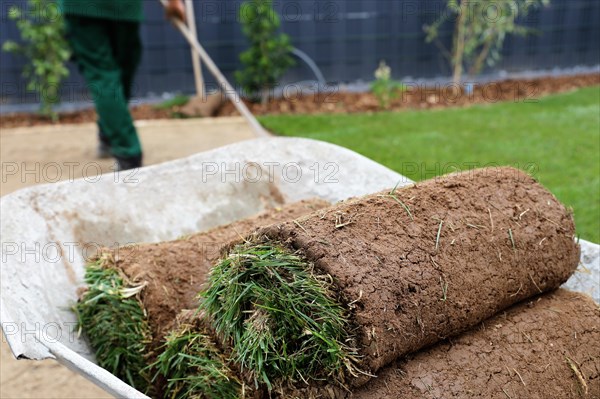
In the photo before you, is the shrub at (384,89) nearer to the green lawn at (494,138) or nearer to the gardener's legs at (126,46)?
the green lawn at (494,138)

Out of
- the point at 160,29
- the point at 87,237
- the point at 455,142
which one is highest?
the point at 160,29

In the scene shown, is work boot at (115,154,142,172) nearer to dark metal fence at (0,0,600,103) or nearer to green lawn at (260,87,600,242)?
green lawn at (260,87,600,242)

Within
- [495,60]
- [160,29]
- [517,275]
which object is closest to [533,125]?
[495,60]

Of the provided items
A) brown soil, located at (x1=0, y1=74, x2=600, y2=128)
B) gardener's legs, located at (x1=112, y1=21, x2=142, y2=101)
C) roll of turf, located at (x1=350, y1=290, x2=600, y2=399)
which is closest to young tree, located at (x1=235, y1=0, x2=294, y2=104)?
brown soil, located at (x1=0, y1=74, x2=600, y2=128)

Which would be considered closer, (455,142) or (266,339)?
(266,339)

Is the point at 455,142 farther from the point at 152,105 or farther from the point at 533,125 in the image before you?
the point at 152,105

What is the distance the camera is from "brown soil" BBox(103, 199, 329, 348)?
2326 mm

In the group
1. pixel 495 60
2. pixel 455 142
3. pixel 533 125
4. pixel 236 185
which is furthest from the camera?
pixel 495 60

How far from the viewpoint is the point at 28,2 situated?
6965 mm

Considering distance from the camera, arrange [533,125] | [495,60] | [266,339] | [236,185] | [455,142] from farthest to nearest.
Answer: [495,60] < [533,125] < [455,142] < [236,185] < [266,339]

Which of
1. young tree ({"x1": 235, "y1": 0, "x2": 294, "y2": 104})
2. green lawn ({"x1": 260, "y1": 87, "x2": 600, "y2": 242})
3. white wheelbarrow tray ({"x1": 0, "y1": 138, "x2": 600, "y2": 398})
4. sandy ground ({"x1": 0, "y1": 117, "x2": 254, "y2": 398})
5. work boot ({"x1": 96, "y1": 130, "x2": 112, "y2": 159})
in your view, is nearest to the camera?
white wheelbarrow tray ({"x1": 0, "y1": 138, "x2": 600, "y2": 398})

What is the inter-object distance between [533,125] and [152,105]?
158 inches

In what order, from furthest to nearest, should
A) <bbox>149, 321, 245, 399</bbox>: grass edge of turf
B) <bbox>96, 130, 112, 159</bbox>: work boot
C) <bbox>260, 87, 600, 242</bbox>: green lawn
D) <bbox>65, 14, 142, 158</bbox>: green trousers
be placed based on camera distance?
<bbox>96, 130, 112, 159</bbox>: work boot < <bbox>260, 87, 600, 242</bbox>: green lawn < <bbox>65, 14, 142, 158</bbox>: green trousers < <bbox>149, 321, 245, 399</bbox>: grass edge of turf

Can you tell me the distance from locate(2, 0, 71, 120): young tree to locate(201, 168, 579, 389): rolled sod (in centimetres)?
558
